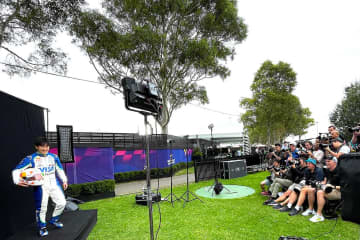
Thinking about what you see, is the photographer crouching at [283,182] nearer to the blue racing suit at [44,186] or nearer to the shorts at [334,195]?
the shorts at [334,195]

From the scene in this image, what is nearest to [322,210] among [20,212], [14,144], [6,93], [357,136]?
[357,136]

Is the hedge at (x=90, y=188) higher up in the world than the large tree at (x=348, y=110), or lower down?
lower down

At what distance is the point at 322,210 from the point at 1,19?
1123cm

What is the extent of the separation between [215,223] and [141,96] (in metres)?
3.15

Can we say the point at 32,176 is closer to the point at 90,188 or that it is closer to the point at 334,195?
the point at 90,188

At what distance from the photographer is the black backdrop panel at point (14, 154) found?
3121mm

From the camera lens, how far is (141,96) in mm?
2273

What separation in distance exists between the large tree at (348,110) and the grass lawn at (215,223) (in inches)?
628

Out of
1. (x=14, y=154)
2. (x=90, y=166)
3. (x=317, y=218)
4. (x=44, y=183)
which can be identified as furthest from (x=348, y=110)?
(x=14, y=154)

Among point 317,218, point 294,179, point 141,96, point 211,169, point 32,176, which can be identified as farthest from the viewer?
point 211,169

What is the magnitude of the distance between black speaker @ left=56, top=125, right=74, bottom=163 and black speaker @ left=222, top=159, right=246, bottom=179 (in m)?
6.71

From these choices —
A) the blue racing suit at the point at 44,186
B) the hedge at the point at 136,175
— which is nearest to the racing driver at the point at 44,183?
the blue racing suit at the point at 44,186

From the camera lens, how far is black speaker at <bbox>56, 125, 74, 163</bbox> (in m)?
5.18

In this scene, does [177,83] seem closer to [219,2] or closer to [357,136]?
[219,2]
